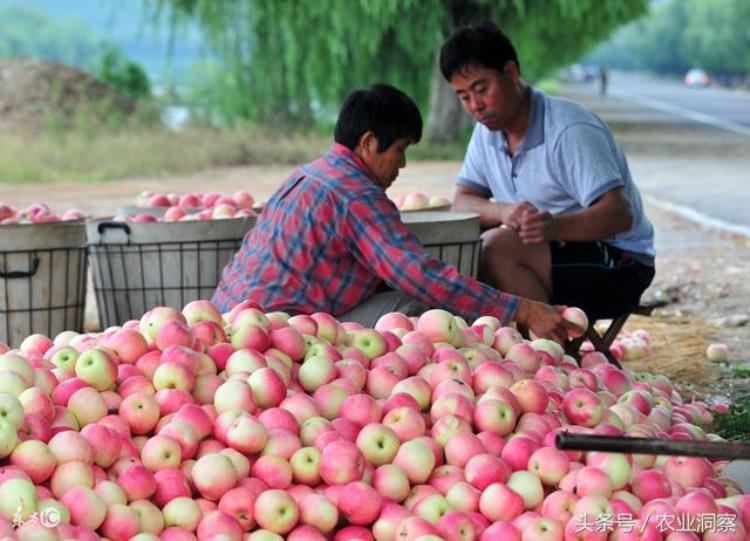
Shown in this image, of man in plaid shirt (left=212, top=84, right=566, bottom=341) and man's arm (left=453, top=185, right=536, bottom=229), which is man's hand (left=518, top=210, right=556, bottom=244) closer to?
man's arm (left=453, top=185, right=536, bottom=229)

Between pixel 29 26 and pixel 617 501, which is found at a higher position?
pixel 617 501

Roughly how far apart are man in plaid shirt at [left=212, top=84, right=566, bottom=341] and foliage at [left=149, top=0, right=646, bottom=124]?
1413cm

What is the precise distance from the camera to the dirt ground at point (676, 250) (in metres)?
6.11

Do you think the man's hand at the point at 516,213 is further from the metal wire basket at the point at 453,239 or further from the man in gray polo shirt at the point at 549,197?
the metal wire basket at the point at 453,239

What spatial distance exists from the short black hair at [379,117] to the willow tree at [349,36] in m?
14.1

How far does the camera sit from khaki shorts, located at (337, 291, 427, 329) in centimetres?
428

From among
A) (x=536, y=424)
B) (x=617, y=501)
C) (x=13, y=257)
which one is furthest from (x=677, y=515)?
(x=13, y=257)

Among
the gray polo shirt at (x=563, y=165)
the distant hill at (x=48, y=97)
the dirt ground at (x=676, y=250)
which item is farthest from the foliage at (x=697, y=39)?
the gray polo shirt at (x=563, y=165)

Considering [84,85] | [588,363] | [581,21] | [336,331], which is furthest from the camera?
[84,85]

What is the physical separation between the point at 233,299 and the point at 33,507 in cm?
186

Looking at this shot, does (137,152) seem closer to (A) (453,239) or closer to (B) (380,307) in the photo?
(A) (453,239)

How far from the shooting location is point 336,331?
3410mm

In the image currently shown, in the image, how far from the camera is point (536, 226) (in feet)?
15.0

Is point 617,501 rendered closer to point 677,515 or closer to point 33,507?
point 677,515
